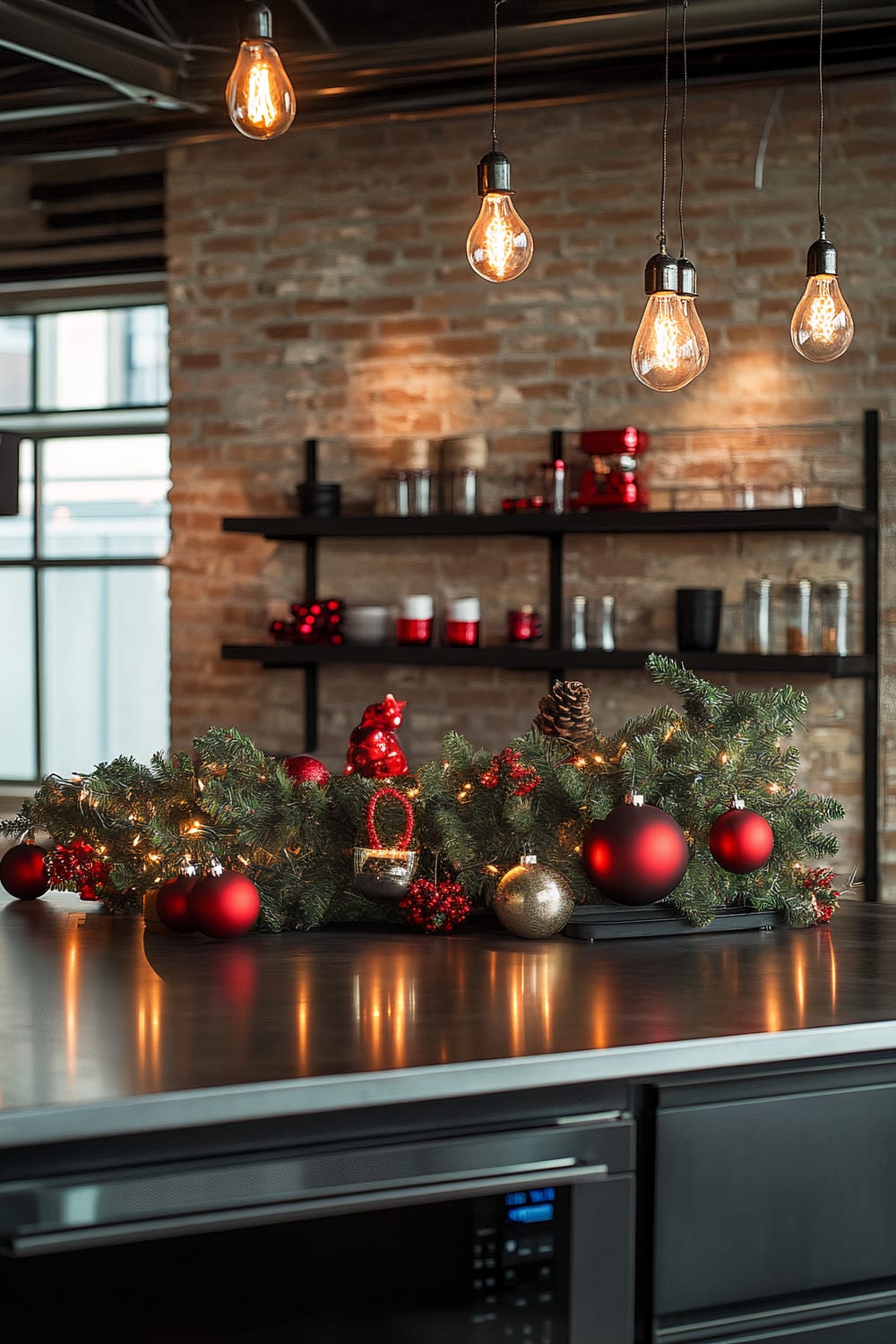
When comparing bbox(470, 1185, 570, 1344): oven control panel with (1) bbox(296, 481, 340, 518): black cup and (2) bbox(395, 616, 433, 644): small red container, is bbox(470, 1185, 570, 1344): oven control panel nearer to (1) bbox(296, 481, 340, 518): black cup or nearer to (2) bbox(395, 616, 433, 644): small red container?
(2) bbox(395, 616, 433, 644): small red container

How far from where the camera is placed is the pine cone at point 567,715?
2.04 meters

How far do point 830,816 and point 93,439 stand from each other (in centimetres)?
447

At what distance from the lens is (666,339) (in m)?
→ 2.03

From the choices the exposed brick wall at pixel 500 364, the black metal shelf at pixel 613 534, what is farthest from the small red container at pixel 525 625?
the exposed brick wall at pixel 500 364

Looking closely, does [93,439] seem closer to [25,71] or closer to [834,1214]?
[25,71]

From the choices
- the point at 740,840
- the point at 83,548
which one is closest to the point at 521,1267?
the point at 740,840

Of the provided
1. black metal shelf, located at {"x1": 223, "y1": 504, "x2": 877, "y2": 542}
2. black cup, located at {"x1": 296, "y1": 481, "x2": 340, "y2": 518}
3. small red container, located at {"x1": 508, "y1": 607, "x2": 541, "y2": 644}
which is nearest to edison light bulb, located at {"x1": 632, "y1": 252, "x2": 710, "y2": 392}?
black metal shelf, located at {"x1": 223, "y1": 504, "x2": 877, "y2": 542}

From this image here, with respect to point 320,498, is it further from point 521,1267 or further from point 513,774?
point 521,1267

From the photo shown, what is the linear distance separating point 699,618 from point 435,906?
2.33 meters

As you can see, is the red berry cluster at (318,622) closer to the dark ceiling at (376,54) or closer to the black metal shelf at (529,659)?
the black metal shelf at (529,659)

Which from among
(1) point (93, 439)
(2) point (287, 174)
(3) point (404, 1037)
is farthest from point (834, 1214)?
(1) point (93, 439)

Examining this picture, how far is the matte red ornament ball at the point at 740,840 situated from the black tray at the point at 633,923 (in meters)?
0.10

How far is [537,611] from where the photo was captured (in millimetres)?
4336

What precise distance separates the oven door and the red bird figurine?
27.1 inches
